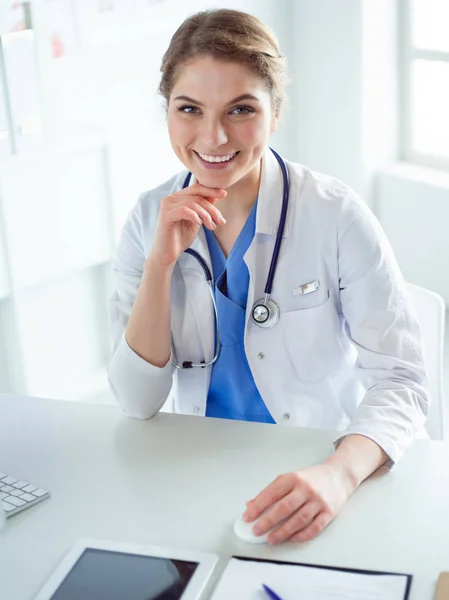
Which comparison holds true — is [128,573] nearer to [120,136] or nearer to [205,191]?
[205,191]

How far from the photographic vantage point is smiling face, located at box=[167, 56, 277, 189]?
163 cm

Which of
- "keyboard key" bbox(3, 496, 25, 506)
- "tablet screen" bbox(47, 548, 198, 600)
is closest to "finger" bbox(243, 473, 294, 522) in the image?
"tablet screen" bbox(47, 548, 198, 600)

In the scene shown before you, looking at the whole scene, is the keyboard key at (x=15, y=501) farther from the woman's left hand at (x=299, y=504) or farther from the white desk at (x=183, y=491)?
the woman's left hand at (x=299, y=504)

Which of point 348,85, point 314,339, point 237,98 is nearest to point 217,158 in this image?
point 237,98

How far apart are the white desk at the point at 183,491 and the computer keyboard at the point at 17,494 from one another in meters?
0.01

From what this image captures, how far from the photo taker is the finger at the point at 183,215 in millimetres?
1640

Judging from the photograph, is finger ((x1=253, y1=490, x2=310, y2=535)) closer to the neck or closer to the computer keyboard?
the computer keyboard

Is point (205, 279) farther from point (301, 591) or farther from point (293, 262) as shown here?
point (301, 591)

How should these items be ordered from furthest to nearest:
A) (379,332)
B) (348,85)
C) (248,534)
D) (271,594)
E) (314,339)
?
(348,85) → (314,339) → (379,332) → (248,534) → (271,594)

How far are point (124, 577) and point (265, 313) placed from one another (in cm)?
59

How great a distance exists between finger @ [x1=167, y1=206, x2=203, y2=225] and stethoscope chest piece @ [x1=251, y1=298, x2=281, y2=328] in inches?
7.2

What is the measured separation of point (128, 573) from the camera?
127cm

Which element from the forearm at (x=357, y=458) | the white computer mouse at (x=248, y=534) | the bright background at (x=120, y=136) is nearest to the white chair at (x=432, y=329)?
the forearm at (x=357, y=458)

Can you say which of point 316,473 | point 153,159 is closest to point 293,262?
point 316,473
